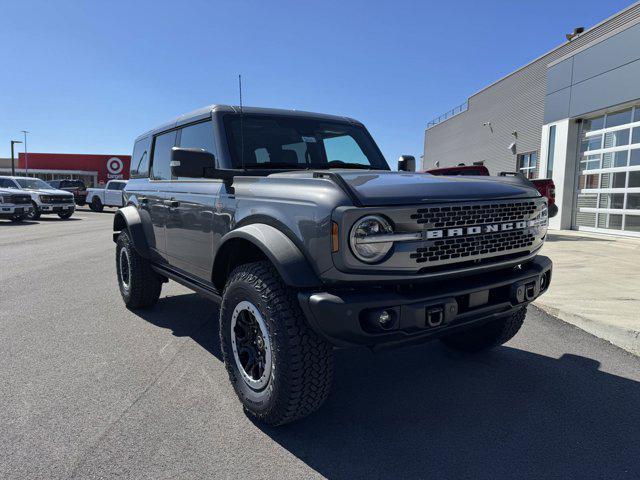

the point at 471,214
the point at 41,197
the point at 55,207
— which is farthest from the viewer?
the point at 55,207

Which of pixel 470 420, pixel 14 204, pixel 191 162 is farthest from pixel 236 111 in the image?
pixel 14 204

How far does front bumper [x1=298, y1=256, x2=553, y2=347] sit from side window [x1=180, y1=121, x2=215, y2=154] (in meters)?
1.88

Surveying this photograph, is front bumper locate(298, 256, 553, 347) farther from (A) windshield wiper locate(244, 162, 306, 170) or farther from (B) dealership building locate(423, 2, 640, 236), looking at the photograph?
(B) dealership building locate(423, 2, 640, 236)

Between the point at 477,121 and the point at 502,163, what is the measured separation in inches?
187

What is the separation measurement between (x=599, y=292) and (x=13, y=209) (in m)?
20.0

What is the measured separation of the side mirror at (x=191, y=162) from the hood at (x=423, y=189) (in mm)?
958

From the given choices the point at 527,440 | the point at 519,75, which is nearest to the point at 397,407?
the point at 527,440

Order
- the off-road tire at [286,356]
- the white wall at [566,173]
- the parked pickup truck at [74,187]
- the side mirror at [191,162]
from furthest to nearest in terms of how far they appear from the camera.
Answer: the parked pickup truck at [74,187], the white wall at [566,173], the side mirror at [191,162], the off-road tire at [286,356]

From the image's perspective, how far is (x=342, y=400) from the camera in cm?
304

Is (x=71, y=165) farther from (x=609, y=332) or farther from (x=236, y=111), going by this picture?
(x=609, y=332)

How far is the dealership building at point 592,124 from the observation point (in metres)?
12.7

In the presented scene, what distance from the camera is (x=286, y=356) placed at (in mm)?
2412

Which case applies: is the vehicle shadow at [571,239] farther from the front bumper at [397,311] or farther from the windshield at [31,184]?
the windshield at [31,184]

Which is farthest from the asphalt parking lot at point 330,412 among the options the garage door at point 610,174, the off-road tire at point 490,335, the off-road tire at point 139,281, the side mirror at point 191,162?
the garage door at point 610,174
